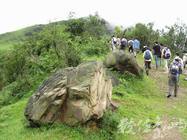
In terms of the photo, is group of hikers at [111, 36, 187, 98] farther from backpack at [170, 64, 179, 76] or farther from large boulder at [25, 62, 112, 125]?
large boulder at [25, 62, 112, 125]

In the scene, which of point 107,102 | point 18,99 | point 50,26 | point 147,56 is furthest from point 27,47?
point 107,102

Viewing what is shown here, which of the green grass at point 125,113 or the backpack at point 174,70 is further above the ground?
the backpack at point 174,70

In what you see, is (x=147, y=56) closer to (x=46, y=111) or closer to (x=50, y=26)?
(x=50, y=26)

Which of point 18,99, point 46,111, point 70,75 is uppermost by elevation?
point 70,75

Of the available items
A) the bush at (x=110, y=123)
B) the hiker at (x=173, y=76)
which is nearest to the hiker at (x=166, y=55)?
the hiker at (x=173, y=76)

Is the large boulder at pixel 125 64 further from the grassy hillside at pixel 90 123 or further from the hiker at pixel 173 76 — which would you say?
the hiker at pixel 173 76

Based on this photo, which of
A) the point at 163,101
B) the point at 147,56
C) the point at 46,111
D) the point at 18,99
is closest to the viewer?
the point at 46,111

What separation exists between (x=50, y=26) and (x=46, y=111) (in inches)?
636

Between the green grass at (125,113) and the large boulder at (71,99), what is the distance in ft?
1.62

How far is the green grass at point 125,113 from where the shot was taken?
19.7 meters

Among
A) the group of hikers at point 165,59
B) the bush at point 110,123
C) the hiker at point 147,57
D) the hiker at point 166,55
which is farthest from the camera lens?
the hiker at point 166,55

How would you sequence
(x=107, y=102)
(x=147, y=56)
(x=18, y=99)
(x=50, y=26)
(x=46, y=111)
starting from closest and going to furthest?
1. (x=46, y=111)
2. (x=107, y=102)
3. (x=18, y=99)
4. (x=147, y=56)
5. (x=50, y=26)

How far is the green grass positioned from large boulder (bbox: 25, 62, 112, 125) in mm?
492

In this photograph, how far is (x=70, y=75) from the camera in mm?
21125
